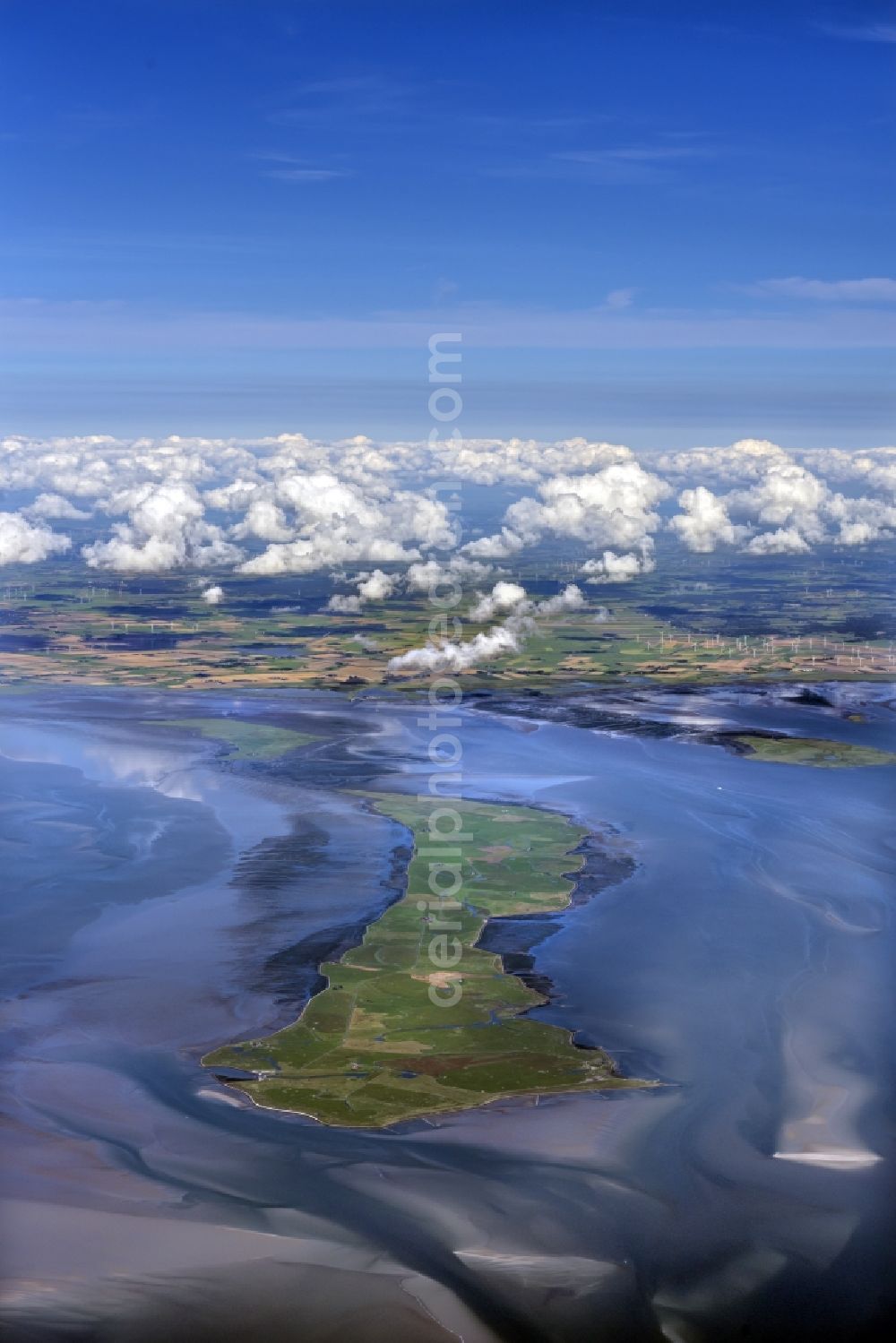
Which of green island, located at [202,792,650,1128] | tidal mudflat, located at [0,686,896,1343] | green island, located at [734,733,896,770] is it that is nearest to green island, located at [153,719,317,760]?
tidal mudflat, located at [0,686,896,1343]

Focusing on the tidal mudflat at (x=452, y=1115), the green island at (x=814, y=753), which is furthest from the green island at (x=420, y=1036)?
the green island at (x=814, y=753)

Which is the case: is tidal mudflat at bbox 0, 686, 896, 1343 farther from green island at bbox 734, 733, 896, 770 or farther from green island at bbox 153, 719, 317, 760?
green island at bbox 153, 719, 317, 760

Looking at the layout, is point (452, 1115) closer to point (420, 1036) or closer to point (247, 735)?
point (420, 1036)

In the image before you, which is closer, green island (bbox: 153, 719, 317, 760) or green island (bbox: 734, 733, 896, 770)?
green island (bbox: 734, 733, 896, 770)

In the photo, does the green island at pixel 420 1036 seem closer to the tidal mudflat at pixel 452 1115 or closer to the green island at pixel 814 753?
the tidal mudflat at pixel 452 1115

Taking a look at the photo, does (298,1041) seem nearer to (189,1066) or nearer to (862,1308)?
(189,1066)
